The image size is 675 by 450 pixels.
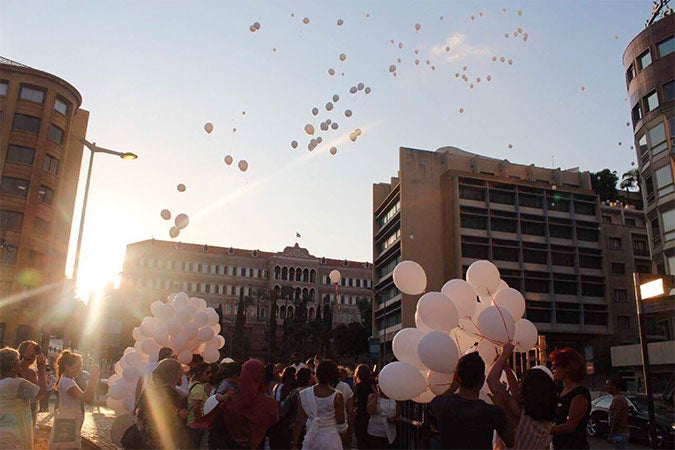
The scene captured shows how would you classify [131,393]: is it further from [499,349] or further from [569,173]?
[569,173]

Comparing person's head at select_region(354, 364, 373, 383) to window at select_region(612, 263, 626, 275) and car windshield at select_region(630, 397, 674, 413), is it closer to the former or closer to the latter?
car windshield at select_region(630, 397, 674, 413)

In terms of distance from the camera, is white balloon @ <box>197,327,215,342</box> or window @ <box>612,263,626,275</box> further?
window @ <box>612,263,626,275</box>

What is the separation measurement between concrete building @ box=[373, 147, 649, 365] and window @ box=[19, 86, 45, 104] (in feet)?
107

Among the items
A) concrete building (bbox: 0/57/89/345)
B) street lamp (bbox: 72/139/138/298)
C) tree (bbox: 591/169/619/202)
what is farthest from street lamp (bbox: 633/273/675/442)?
tree (bbox: 591/169/619/202)

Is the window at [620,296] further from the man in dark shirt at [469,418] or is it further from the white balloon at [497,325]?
the man in dark shirt at [469,418]

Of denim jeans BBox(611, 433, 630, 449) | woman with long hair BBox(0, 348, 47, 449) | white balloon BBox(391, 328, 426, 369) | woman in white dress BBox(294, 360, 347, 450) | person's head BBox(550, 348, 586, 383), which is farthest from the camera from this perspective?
denim jeans BBox(611, 433, 630, 449)

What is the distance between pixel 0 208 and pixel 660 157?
4192 cm

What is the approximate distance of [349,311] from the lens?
313 feet

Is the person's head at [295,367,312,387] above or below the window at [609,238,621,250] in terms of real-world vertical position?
below

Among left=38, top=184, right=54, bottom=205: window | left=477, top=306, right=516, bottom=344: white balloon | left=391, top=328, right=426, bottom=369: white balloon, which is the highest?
left=38, top=184, right=54, bottom=205: window

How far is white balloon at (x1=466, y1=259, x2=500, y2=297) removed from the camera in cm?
721

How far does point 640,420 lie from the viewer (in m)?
14.2

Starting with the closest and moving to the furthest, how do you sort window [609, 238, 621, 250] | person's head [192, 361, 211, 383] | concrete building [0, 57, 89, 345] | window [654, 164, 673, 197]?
1. person's head [192, 361, 211, 383]
2. window [654, 164, 673, 197]
3. concrete building [0, 57, 89, 345]
4. window [609, 238, 621, 250]

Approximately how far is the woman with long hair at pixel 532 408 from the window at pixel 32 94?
43.3 metres
